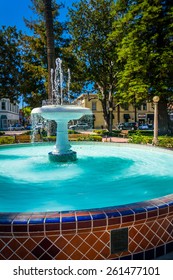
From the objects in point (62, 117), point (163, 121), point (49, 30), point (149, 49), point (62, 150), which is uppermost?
point (49, 30)

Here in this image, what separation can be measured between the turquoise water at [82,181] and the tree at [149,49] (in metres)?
13.4

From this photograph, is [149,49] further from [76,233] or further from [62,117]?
[76,233]

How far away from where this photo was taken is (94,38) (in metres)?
30.4

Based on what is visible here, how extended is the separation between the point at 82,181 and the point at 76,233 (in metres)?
3.12

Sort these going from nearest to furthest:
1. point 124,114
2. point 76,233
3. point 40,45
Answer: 1. point 76,233
2. point 40,45
3. point 124,114

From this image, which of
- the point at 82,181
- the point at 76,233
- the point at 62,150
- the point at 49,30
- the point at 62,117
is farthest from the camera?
the point at 49,30

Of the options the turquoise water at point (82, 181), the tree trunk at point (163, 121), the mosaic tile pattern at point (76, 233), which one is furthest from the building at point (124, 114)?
the mosaic tile pattern at point (76, 233)

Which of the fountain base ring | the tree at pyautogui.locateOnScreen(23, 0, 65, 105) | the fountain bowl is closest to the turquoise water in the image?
the fountain base ring

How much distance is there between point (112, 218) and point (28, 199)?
228cm

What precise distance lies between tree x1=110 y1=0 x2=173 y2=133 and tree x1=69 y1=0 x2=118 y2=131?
21.5 ft

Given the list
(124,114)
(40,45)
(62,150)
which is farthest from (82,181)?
(124,114)

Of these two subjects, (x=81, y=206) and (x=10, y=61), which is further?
(x=10, y=61)

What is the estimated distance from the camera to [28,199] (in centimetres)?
510
